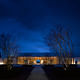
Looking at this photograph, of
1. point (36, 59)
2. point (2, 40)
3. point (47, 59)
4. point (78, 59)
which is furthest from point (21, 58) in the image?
point (2, 40)

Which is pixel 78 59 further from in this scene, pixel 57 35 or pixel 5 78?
pixel 5 78

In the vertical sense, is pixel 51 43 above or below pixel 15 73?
above

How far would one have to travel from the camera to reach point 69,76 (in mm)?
13031

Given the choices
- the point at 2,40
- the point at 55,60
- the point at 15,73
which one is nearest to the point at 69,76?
the point at 15,73

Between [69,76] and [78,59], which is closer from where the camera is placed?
[69,76]

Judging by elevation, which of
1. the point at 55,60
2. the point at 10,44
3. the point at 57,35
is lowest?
the point at 55,60

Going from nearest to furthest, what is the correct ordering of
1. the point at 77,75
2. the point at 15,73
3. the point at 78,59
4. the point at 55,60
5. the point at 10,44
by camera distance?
1. the point at 77,75
2. the point at 15,73
3. the point at 10,44
4. the point at 78,59
5. the point at 55,60

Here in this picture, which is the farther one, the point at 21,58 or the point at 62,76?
the point at 21,58

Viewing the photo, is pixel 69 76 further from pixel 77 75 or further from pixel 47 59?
pixel 47 59

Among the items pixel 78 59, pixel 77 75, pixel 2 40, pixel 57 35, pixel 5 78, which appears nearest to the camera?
pixel 5 78

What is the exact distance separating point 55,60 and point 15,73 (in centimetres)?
3204

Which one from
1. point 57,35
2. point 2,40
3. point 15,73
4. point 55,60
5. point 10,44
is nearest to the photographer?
point 15,73

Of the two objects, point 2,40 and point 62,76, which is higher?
point 2,40

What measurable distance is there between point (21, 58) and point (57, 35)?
30.2 metres
